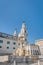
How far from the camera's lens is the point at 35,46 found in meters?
53.6

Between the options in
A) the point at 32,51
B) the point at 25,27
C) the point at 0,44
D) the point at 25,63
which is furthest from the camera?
the point at 25,27

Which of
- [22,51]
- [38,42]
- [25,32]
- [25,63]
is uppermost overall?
[25,32]

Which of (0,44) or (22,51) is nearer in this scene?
(22,51)

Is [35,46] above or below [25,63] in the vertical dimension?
above

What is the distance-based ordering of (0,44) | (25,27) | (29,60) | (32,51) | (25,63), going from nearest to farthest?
1. (25,63)
2. (29,60)
3. (32,51)
4. (0,44)
5. (25,27)

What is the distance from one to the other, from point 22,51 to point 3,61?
9.22m

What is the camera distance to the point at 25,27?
71.6 meters

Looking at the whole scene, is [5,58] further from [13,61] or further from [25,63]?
[25,63]

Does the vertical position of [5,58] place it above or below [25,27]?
below

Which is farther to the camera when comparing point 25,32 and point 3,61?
point 25,32

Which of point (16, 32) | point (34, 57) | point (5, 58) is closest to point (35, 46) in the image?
point (34, 57)

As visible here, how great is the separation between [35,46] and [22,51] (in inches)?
456

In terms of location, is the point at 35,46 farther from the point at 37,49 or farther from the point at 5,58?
the point at 5,58

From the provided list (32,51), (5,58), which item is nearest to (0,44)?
(32,51)
